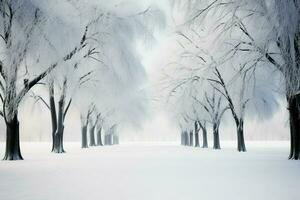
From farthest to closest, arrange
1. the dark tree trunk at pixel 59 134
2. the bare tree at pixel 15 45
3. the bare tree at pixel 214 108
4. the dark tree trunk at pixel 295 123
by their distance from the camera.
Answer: the bare tree at pixel 214 108, the dark tree trunk at pixel 59 134, the dark tree trunk at pixel 295 123, the bare tree at pixel 15 45

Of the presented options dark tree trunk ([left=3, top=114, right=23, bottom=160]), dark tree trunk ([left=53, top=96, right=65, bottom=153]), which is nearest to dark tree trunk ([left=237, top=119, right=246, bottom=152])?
dark tree trunk ([left=53, top=96, right=65, bottom=153])

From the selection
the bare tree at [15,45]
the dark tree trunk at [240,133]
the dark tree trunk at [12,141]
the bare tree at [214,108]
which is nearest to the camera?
the bare tree at [15,45]

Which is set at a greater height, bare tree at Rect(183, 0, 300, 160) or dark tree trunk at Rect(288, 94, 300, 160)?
bare tree at Rect(183, 0, 300, 160)

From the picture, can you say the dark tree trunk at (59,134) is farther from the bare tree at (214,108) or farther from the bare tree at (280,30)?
the bare tree at (280,30)

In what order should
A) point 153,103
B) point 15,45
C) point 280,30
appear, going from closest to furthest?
point 280,30 < point 15,45 < point 153,103

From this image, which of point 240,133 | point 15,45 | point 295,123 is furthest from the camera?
point 240,133

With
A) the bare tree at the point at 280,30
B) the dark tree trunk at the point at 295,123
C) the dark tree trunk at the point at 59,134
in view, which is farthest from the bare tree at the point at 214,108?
the bare tree at the point at 280,30

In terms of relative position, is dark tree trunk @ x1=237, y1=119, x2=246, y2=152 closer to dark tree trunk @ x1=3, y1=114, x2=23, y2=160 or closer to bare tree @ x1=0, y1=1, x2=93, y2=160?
bare tree @ x1=0, y1=1, x2=93, y2=160

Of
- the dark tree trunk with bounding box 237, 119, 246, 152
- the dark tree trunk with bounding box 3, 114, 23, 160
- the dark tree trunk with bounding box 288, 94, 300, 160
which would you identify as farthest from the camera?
the dark tree trunk with bounding box 237, 119, 246, 152

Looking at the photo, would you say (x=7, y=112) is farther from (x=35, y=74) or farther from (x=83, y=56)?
(x=83, y=56)

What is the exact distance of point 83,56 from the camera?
65.5 ft

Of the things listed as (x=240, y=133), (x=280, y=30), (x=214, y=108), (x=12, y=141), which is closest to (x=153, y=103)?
(x=214, y=108)

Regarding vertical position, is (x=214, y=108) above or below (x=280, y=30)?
below

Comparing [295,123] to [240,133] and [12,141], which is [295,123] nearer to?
[240,133]
